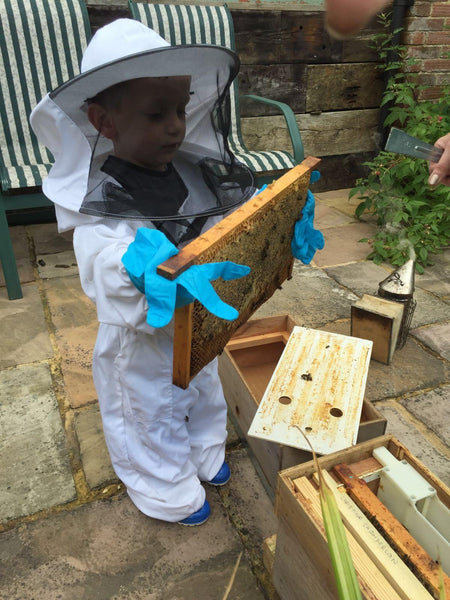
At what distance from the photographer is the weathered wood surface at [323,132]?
14.7 ft

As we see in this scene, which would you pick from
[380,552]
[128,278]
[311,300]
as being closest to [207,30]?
[311,300]

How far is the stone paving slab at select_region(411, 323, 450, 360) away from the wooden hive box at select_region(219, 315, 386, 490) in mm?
1008

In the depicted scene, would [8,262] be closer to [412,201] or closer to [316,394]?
[316,394]

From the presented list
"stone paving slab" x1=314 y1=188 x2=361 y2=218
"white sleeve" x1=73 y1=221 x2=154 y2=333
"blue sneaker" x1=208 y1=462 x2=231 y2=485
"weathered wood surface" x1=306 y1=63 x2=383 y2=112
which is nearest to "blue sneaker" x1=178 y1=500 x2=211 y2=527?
"blue sneaker" x1=208 y1=462 x2=231 y2=485

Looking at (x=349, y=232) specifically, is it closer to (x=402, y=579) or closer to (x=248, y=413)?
(x=248, y=413)

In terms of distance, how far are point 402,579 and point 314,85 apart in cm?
448

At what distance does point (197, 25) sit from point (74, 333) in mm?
2575

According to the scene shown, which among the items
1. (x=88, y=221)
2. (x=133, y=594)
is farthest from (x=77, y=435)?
(x=88, y=221)

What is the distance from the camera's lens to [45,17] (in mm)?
3170

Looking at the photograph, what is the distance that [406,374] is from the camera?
2.41m

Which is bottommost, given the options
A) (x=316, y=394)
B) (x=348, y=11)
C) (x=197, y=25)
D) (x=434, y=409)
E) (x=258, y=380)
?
(x=434, y=409)

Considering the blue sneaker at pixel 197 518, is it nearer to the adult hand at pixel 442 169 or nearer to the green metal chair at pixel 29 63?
the adult hand at pixel 442 169

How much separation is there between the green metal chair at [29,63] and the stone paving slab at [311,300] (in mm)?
1716

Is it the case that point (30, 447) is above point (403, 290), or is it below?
below
